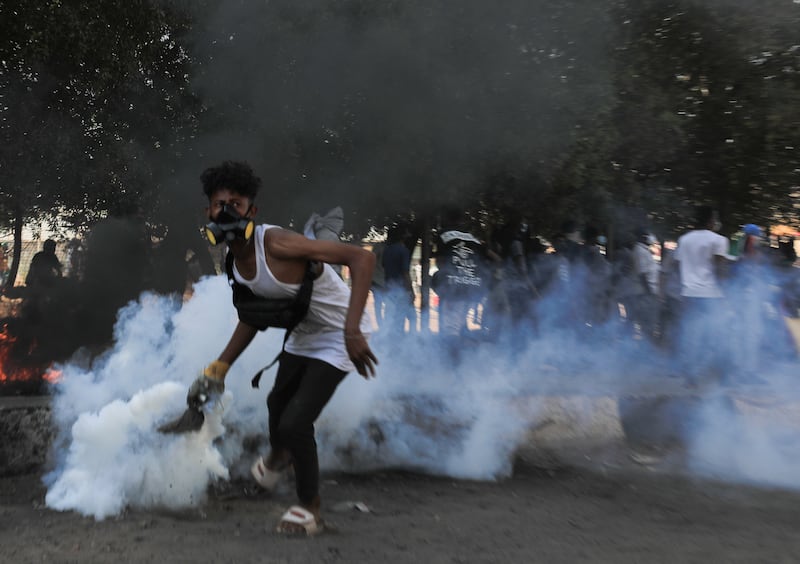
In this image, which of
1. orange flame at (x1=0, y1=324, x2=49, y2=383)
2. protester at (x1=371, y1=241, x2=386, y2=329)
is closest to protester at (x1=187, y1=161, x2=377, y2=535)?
protester at (x1=371, y1=241, x2=386, y2=329)

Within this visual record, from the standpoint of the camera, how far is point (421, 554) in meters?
3.26

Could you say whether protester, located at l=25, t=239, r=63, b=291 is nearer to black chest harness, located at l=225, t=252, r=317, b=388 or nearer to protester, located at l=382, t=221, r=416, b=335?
protester, located at l=382, t=221, r=416, b=335

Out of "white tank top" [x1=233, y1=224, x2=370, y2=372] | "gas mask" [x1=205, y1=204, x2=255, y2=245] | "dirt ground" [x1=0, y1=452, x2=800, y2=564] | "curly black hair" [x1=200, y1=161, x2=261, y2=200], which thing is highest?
"curly black hair" [x1=200, y1=161, x2=261, y2=200]

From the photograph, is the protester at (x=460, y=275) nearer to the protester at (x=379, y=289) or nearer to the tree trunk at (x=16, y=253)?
the protester at (x=379, y=289)

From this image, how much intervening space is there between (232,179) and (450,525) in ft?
5.67

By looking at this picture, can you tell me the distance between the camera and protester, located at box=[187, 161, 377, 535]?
10.9ft

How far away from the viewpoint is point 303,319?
140 inches

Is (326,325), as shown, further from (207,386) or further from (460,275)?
(460,275)

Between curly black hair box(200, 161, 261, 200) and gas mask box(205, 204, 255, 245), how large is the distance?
108 millimetres

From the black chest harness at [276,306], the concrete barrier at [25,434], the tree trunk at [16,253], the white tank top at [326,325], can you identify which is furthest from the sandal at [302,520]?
the tree trunk at [16,253]

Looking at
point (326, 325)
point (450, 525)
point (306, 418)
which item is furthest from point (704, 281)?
point (306, 418)

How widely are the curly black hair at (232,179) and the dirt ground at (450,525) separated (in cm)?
138

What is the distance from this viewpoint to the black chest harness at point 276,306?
344 centimetres

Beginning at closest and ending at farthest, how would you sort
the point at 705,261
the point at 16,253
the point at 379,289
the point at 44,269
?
the point at 705,261, the point at 379,289, the point at 44,269, the point at 16,253
